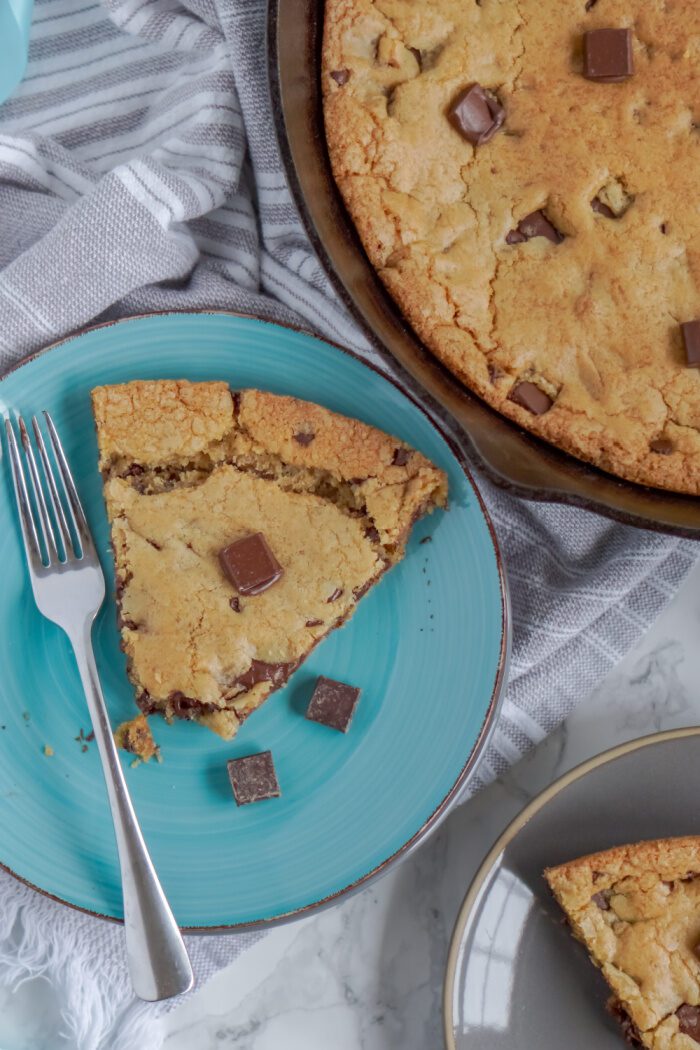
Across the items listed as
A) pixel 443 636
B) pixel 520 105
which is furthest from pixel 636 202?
pixel 443 636

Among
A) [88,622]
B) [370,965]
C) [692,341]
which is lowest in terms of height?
[370,965]

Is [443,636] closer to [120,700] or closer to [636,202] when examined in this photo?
[120,700]

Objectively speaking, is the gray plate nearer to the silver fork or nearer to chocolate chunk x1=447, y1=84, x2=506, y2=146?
the silver fork

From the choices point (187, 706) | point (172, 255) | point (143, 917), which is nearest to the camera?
point (143, 917)

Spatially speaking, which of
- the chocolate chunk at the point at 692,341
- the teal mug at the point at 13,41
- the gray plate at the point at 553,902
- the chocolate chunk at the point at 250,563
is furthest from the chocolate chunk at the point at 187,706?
the teal mug at the point at 13,41

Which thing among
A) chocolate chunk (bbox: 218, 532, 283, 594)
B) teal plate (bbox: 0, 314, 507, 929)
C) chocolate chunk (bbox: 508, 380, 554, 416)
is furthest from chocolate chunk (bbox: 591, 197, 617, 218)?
chocolate chunk (bbox: 218, 532, 283, 594)

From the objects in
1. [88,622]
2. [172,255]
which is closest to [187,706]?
[88,622]

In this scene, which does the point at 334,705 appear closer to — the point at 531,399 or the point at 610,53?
the point at 531,399
